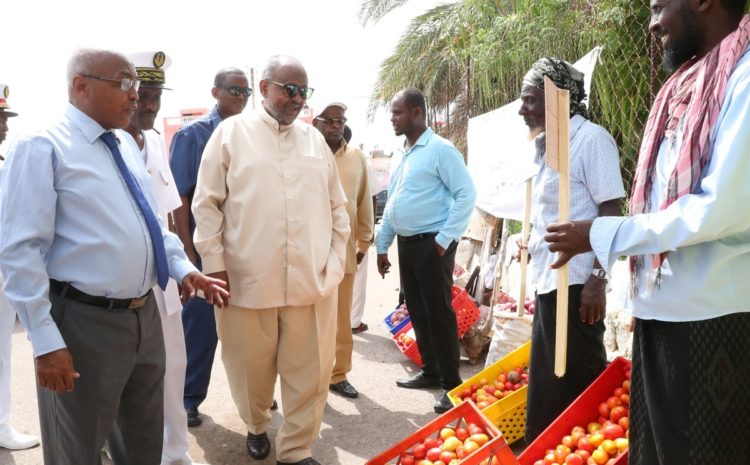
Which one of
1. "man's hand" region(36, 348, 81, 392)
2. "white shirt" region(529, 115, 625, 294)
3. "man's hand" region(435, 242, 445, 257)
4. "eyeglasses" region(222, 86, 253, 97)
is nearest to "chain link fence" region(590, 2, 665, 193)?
"man's hand" region(435, 242, 445, 257)

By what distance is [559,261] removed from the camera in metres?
1.96

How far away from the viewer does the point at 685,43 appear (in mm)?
1899

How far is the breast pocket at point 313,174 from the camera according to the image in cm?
325

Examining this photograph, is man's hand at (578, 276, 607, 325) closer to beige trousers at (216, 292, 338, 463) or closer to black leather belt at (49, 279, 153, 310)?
beige trousers at (216, 292, 338, 463)

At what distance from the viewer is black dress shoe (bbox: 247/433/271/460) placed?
11.5 feet

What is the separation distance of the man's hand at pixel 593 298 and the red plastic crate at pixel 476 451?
66cm

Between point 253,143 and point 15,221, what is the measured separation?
1333mm

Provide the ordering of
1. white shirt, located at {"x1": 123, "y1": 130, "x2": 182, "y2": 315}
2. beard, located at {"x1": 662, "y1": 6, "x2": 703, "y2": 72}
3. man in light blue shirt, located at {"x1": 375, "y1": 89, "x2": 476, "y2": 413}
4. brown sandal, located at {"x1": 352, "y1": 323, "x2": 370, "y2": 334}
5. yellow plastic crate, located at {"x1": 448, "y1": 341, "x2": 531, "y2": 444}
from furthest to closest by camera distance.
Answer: brown sandal, located at {"x1": 352, "y1": 323, "x2": 370, "y2": 334}, man in light blue shirt, located at {"x1": 375, "y1": 89, "x2": 476, "y2": 413}, yellow plastic crate, located at {"x1": 448, "y1": 341, "x2": 531, "y2": 444}, white shirt, located at {"x1": 123, "y1": 130, "x2": 182, "y2": 315}, beard, located at {"x1": 662, "y1": 6, "x2": 703, "y2": 72}

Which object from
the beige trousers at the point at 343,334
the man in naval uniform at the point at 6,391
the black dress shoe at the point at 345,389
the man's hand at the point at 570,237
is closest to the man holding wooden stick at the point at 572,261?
the man's hand at the point at 570,237

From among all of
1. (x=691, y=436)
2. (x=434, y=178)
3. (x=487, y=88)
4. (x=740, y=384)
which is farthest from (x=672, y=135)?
(x=487, y=88)

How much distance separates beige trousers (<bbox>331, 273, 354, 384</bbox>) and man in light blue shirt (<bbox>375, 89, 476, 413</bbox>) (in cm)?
47

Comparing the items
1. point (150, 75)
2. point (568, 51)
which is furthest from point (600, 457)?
point (568, 51)

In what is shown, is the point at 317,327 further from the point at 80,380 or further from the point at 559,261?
the point at 559,261

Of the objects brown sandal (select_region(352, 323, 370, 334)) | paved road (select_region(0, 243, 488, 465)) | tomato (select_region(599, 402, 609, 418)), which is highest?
tomato (select_region(599, 402, 609, 418))
